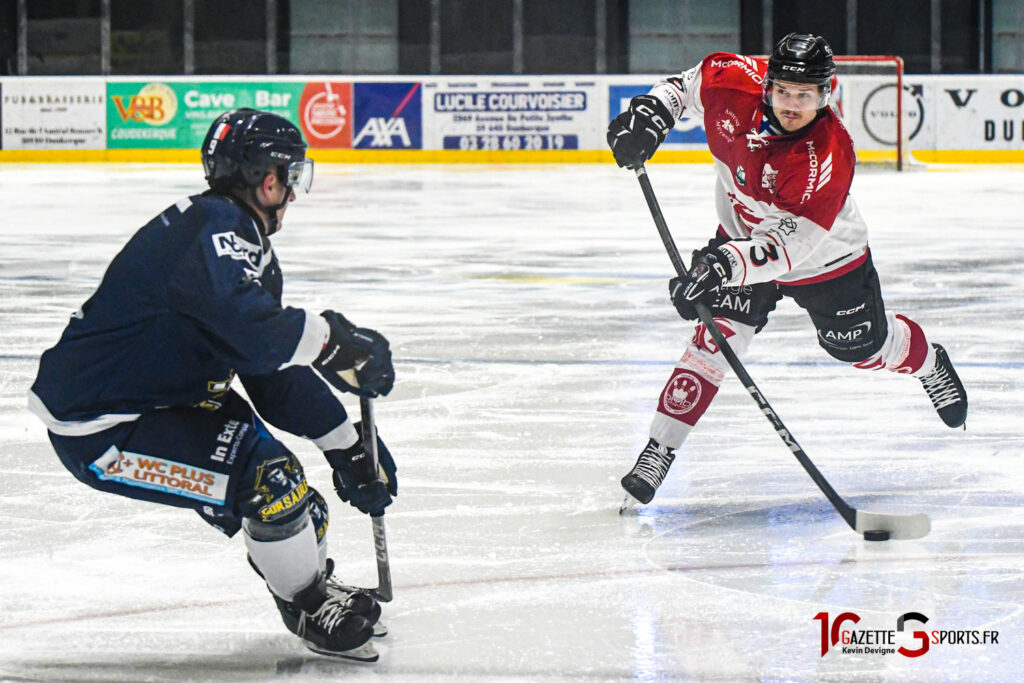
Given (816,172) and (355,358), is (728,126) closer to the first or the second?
(816,172)

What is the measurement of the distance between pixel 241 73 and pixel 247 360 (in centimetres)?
1858

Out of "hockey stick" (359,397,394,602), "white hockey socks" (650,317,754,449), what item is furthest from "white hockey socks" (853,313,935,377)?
"hockey stick" (359,397,394,602)

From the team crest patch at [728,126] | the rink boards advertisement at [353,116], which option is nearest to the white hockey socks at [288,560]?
the team crest patch at [728,126]

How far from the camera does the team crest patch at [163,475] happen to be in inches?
98.3

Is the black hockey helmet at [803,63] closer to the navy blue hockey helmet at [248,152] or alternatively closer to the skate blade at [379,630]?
the navy blue hockey helmet at [248,152]

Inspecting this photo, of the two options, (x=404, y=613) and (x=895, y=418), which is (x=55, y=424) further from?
(x=895, y=418)

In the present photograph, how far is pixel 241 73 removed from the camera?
2050cm

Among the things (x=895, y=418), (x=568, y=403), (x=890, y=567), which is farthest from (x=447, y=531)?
(x=895, y=418)

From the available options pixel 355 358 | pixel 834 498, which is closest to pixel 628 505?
pixel 834 498

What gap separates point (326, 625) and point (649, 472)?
4.16 feet

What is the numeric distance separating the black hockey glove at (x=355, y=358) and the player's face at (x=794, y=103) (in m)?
1.42

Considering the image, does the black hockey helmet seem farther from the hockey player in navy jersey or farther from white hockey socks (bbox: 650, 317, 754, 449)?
the hockey player in navy jersey

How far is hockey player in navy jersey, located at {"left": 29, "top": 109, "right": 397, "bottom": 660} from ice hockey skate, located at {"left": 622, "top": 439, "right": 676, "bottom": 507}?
3.81 ft

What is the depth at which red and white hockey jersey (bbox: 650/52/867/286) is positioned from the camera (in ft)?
11.9
